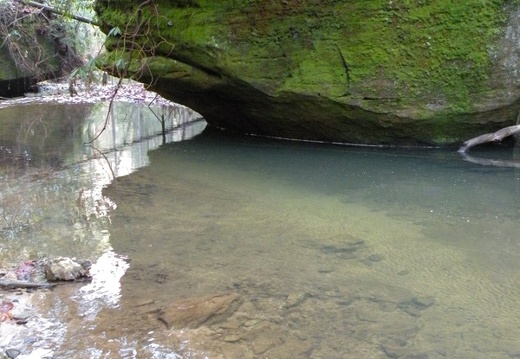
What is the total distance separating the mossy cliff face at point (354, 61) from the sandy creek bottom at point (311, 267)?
60.9 inches

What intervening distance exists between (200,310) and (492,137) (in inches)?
233

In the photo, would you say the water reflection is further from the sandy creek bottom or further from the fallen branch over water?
the fallen branch over water

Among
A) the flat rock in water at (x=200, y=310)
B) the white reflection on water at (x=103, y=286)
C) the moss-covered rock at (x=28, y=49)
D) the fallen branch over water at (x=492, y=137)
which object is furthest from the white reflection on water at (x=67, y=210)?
the moss-covered rock at (x=28, y=49)

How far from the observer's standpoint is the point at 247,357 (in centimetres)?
258

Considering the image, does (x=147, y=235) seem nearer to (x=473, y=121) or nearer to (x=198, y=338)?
(x=198, y=338)

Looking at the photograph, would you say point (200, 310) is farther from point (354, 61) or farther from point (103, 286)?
point (354, 61)

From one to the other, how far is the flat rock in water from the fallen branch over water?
5.61 meters

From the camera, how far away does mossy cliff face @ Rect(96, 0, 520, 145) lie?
737 cm

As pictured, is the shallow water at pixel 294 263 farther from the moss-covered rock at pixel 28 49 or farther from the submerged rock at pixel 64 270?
the moss-covered rock at pixel 28 49

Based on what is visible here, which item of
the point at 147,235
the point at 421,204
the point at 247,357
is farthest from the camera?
the point at 421,204

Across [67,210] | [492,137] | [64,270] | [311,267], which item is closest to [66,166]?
[67,210]

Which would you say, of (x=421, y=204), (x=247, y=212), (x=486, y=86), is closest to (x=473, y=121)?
(x=486, y=86)

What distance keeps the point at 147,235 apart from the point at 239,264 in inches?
36.7

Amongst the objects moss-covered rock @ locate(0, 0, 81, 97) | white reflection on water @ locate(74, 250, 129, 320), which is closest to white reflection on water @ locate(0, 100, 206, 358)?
white reflection on water @ locate(74, 250, 129, 320)
